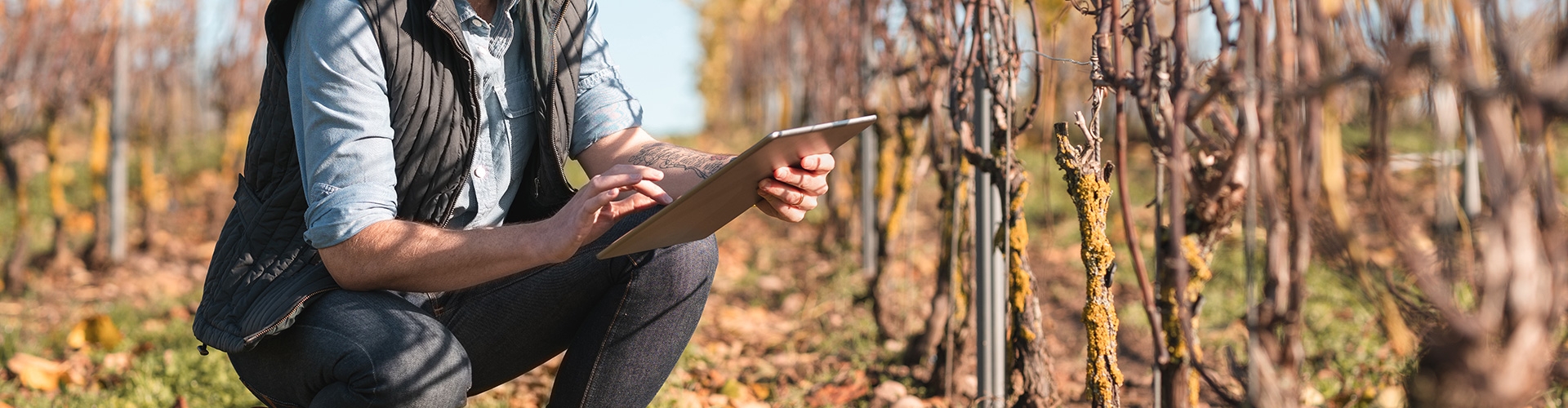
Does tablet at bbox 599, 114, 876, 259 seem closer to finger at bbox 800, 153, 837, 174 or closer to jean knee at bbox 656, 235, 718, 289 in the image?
finger at bbox 800, 153, 837, 174

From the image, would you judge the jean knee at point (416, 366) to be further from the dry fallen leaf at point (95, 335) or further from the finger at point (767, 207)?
the dry fallen leaf at point (95, 335)

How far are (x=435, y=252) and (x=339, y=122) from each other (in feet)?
0.81

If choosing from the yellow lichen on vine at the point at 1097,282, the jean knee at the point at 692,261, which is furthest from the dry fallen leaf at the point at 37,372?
the yellow lichen on vine at the point at 1097,282

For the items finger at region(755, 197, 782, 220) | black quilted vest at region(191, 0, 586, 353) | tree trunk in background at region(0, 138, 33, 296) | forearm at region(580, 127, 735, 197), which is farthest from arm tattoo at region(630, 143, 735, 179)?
tree trunk in background at region(0, 138, 33, 296)

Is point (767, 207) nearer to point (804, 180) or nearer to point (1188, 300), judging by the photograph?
point (804, 180)

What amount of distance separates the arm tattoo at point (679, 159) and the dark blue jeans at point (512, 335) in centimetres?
11

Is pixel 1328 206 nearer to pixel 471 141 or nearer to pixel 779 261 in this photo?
pixel 471 141

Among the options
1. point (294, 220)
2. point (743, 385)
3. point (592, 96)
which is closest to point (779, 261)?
point (743, 385)

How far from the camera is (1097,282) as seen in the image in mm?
1527

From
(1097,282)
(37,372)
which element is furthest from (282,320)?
(37,372)

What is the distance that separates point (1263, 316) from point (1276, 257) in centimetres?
6

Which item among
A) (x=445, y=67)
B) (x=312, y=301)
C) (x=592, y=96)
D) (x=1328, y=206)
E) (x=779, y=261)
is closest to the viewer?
(x=1328, y=206)

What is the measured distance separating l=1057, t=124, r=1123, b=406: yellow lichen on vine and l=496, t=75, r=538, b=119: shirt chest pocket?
0.98 m

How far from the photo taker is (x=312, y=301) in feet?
5.41
